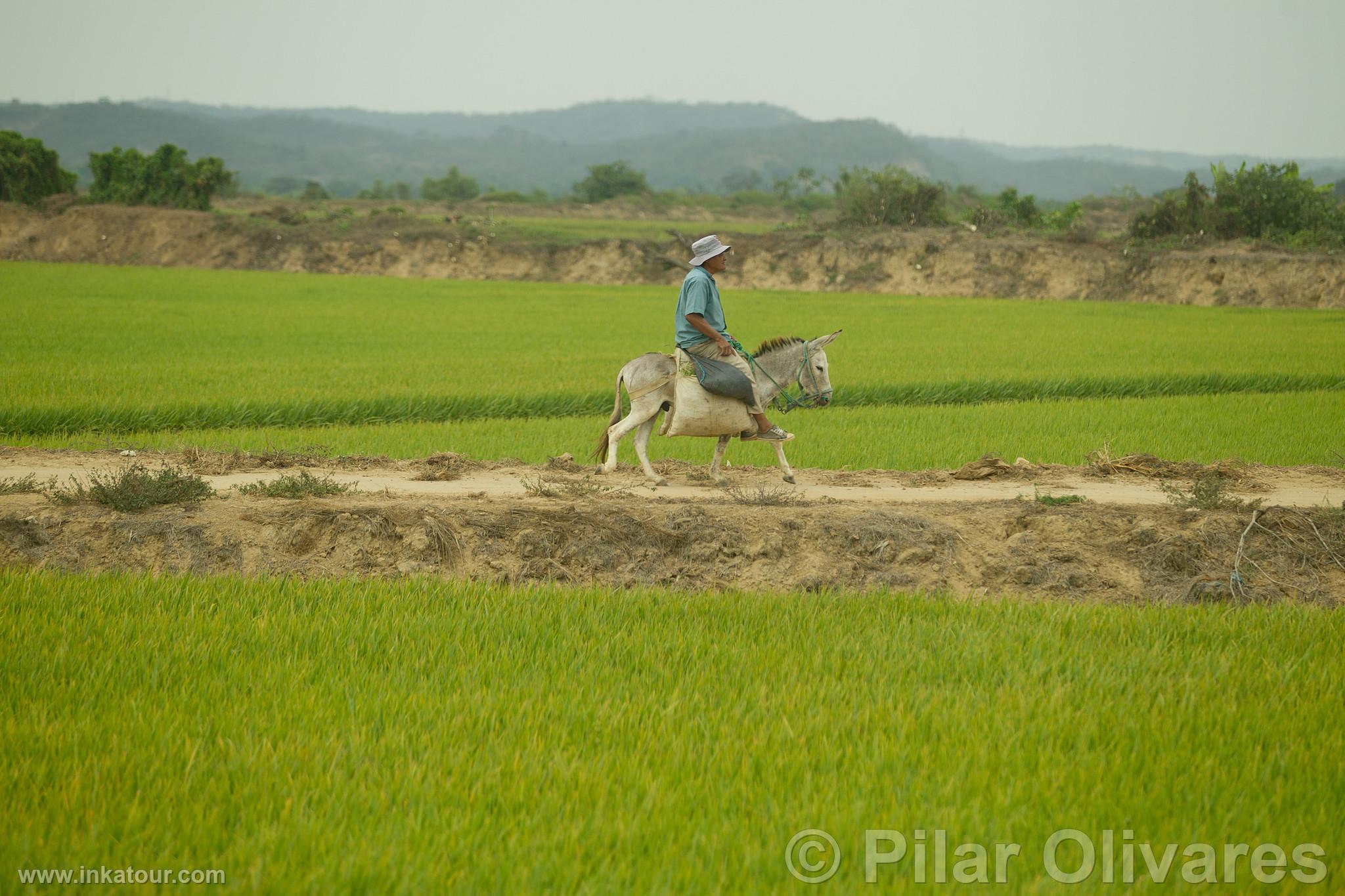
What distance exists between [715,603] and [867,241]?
37.8 meters

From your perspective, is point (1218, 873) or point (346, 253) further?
point (346, 253)

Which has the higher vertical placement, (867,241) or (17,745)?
(867,241)

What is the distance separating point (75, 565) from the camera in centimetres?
680

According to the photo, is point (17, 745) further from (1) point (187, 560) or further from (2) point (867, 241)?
(2) point (867, 241)

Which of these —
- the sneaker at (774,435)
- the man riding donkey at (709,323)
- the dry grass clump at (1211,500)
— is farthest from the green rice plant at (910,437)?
the dry grass clump at (1211,500)

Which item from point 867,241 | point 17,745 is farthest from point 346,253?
point 17,745

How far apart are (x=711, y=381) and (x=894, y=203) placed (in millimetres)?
39232

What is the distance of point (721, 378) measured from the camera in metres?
8.72

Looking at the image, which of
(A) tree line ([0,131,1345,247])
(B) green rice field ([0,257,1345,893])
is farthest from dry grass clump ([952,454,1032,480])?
(A) tree line ([0,131,1345,247])

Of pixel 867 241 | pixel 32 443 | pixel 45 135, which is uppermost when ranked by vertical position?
pixel 45 135

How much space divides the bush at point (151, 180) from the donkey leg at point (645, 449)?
43587 millimetres

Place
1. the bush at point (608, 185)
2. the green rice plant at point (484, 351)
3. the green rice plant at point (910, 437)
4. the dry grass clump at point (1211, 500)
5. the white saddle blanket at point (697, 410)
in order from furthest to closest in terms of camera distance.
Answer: the bush at point (608, 185) → the green rice plant at point (484, 351) → the green rice plant at point (910, 437) → the white saddle blanket at point (697, 410) → the dry grass clump at point (1211, 500)

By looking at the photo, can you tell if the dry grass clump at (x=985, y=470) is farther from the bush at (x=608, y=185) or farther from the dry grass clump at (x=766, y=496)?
the bush at (x=608, y=185)

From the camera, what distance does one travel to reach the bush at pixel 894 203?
1779 inches
